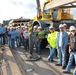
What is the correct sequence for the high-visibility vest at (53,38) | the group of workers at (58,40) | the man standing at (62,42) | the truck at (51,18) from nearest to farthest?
the group of workers at (58,40)
the man standing at (62,42)
the high-visibility vest at (53,38)
the truck at (51,18)

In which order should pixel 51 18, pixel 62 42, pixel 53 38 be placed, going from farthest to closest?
pixel 51 18 → pixel 53 38 → pixel 62 42

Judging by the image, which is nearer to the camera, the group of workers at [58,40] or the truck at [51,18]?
the group of workers at [58,40]

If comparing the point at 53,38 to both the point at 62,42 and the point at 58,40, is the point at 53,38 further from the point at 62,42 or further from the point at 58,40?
the point at 62,42

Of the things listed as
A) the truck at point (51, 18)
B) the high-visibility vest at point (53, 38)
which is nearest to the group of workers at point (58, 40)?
the high-visibility vest at point (53, 38)

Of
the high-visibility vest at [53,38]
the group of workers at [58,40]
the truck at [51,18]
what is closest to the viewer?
the group of workers at [58,40]

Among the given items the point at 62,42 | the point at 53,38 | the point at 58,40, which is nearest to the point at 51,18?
the point at 53,38

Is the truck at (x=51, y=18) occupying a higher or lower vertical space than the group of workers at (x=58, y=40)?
higher

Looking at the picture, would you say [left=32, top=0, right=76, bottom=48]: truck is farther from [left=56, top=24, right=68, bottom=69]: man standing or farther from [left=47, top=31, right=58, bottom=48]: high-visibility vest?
[left=56, top=24, right=68, bottom=69]: man standing

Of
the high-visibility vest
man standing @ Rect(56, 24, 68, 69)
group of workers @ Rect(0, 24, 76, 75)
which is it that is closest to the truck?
group of workers @ Rect(0, 24, 76, 75)

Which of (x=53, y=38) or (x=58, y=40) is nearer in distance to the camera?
(x=58, y=40)

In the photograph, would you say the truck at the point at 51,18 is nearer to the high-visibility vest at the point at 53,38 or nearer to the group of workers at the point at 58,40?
the group of workers at the point at 58,40

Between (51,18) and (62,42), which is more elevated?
(51,18)

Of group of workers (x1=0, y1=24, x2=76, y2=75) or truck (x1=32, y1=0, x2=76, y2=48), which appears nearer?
group of workers (x1=0, y1=24, x2=76, y2=75)

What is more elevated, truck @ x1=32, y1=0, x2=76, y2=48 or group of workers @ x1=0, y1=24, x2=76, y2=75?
truck @ x1=32, y1=0, x2=76, y2=48
